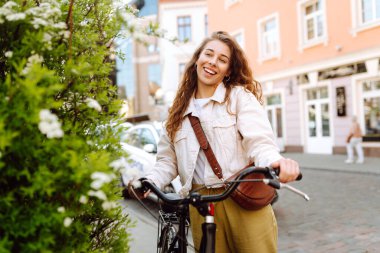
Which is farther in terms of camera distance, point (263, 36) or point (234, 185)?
point (263, 36)

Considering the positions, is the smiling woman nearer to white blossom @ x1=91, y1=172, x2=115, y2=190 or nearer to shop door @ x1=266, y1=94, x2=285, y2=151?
white blossom @ x1=91, y1=172, x2=115, y2=190

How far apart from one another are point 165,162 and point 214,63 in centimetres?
63

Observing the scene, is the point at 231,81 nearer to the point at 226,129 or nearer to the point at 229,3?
the point at 226,129

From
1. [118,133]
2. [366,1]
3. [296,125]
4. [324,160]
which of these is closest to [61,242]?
[118,133]

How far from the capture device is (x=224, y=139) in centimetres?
224

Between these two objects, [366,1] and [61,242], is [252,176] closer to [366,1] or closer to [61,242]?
[61,242]

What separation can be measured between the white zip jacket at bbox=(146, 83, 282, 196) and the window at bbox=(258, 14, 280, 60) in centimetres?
1750

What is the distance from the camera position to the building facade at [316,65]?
48.7ft

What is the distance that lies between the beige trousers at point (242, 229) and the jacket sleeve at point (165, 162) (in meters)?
0.30

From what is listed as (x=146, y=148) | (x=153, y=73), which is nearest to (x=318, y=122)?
(x=146, y=148)

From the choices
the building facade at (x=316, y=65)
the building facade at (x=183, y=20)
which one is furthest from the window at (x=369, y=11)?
the building facade at (x=183, y=20)

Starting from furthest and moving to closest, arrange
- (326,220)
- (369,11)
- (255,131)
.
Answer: (369,11), (326,220), (255,131)

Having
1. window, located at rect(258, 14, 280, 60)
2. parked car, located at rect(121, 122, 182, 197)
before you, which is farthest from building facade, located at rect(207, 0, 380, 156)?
parked car, located at rect(121, 122, 182, 197)

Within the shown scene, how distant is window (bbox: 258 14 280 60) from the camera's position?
19.3m
